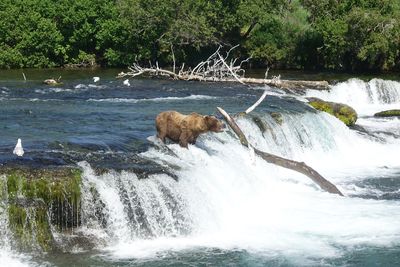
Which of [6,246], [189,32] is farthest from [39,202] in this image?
[189,32]

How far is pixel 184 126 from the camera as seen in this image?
1489cm

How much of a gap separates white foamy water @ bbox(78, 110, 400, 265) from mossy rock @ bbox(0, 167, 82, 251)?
0.34 metres

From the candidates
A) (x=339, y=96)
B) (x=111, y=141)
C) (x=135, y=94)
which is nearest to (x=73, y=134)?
(x=111, y=141)

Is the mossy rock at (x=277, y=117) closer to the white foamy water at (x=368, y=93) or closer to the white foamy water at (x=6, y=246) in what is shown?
the white foamy water at (x=368, y=93)

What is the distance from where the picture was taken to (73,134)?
16.5 metres

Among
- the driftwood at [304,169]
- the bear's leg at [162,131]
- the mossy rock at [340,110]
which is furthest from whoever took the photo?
the mossy rock at [340,110]

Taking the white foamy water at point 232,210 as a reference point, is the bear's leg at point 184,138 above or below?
above

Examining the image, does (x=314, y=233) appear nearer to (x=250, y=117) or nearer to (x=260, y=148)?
(x=260, y=148)

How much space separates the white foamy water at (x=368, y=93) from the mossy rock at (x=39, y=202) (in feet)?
63.4

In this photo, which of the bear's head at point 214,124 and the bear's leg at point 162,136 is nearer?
the bear's head at point 214,124

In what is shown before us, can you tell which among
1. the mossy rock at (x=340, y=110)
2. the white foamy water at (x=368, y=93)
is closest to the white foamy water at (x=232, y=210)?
the mossy rock at (x=340, y=110)

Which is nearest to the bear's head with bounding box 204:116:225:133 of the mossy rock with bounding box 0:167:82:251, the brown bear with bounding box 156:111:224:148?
the brown bear with bounding box 156:111:224:148

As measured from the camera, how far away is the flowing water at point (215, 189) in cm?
1147

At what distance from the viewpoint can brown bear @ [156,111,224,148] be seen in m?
14.5
